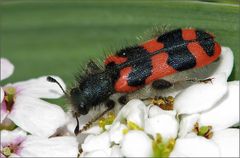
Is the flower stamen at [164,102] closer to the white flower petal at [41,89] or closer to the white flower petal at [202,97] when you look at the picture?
the white flower petal at [202,97]

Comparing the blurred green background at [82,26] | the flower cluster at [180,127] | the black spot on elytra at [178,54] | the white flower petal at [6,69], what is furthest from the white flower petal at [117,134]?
the white flower petal at [6,69]

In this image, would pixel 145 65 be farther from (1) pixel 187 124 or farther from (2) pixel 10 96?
(2) pixel 10 96

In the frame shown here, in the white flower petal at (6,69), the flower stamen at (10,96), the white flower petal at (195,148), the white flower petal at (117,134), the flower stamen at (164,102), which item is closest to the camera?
the white flower petal at (195,148)

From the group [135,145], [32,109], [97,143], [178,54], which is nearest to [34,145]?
[32,109]

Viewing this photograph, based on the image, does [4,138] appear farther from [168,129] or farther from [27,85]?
[168,129]

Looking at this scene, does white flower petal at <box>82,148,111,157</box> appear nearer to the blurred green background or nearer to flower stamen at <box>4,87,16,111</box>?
flower stamen at <box>4,87,16,111</box>

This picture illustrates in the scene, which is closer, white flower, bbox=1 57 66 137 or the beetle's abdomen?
the beetle's abdomen

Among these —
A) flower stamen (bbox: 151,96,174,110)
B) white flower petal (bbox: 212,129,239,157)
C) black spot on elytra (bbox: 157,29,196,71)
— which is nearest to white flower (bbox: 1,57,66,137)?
flower stamen (bbox: 151,96,174,110)

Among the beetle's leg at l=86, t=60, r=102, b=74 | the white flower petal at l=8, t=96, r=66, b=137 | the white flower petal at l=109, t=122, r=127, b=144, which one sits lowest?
the white flower petal at l=8, t=96, r=66, b=137
